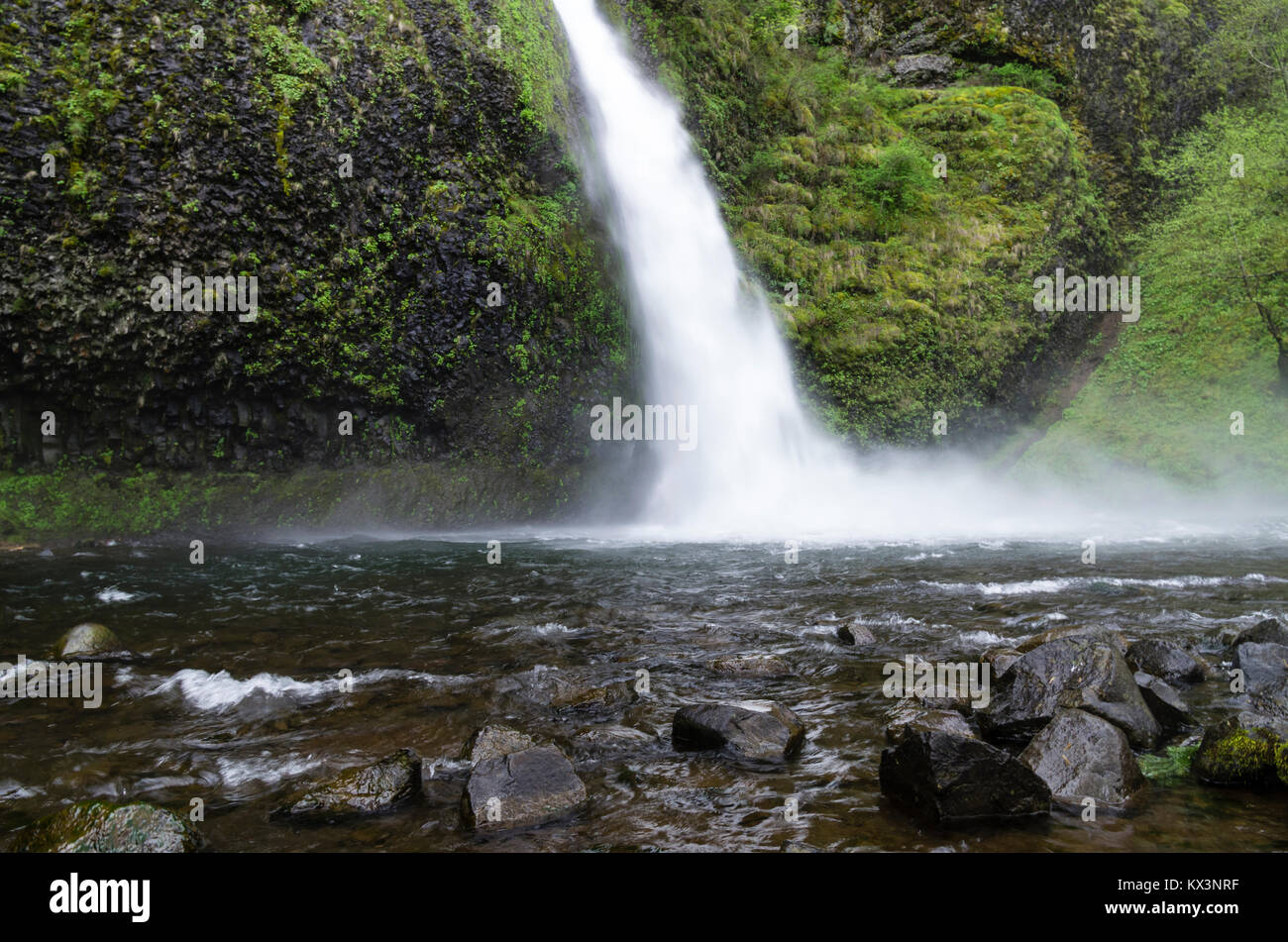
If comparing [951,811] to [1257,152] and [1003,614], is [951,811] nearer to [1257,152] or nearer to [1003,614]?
[1003,614]

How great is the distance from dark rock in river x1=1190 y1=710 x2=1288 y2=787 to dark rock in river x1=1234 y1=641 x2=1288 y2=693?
1.68m

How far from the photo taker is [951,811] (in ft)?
11.1

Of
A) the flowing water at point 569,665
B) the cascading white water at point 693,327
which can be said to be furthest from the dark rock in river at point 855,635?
the cascading white water at point 693,327

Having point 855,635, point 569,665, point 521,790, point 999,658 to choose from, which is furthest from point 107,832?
point 999,658

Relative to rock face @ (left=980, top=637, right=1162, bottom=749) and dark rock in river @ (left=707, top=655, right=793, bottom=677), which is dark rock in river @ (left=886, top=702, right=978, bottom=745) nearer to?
rock face @ (left=980, top=637, right=1162, bottom=749)

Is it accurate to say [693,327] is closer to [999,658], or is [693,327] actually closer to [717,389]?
[717,389]

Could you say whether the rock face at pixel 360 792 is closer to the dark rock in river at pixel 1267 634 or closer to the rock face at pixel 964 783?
the rock face at pixel 964 783

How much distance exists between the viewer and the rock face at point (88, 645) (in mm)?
6168

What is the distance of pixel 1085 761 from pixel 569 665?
3.63m

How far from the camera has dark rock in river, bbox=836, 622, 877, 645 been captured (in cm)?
650

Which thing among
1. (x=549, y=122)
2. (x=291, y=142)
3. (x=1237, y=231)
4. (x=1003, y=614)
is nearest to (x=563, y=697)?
(x=1003, y=614)

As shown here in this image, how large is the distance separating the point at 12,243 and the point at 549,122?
883 centimetres

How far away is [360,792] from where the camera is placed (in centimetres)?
365

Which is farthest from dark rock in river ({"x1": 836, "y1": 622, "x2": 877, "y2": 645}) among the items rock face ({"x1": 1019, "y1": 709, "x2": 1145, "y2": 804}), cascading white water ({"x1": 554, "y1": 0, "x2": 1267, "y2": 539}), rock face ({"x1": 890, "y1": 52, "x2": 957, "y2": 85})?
rock face ({"x1": 890, "y1": 52, "x2": 957, "y2": 85})
